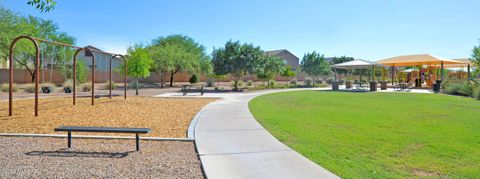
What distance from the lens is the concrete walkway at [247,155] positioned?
14.9 ft

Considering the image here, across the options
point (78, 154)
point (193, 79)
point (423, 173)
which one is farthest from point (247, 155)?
point (193, 79)

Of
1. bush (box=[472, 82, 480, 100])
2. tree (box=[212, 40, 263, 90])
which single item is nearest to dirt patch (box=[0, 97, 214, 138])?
tree (box=[212, 40, 263, 90])

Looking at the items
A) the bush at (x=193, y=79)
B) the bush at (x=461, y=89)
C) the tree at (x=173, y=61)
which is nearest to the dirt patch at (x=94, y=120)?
the bush at (x=461, y=89)

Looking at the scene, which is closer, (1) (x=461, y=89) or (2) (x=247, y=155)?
(2) (x=247, y=155)

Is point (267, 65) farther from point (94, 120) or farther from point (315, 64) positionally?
point (94, 120)

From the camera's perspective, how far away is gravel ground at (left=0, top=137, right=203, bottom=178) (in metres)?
4.66

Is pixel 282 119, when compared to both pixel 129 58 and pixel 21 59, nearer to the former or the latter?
pixel 129 58

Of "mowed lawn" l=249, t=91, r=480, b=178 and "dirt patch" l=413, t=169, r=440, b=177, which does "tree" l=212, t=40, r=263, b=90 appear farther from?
"dirt patch" l=413, t=169, r=440, b=177

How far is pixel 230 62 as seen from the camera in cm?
2802

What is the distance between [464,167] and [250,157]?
326 cm

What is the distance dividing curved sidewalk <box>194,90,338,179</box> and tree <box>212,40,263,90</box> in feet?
64.6

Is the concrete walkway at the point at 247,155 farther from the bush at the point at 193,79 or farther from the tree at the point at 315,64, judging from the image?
the tree at the point at 315,64

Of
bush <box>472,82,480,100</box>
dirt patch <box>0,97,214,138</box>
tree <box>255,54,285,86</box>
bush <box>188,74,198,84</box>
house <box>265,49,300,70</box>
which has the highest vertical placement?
house <box>265,49,300,70</box>

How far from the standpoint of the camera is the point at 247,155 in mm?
5523
